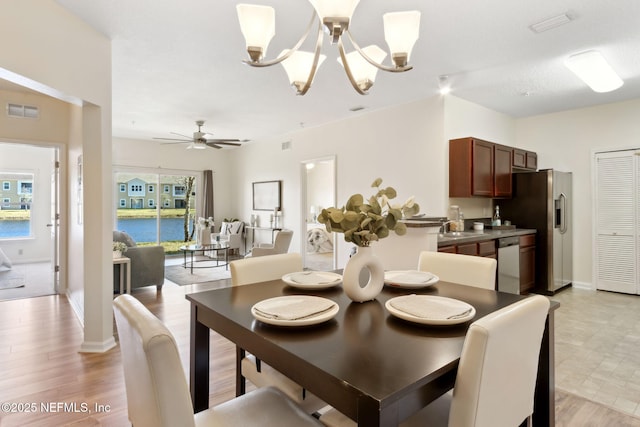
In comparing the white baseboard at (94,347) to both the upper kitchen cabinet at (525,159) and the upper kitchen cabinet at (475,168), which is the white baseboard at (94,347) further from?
the upper kitchen cabinet at (525,159)

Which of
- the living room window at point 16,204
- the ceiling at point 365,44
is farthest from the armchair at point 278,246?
the living room window at point 16,204

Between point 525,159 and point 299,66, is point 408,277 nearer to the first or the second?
point 299,66

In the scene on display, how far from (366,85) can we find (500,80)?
2.54 metres

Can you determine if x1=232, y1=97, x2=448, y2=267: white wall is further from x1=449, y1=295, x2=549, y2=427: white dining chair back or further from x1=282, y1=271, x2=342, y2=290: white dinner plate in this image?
x1=449, y1=295, x2=549, y2=427: white dining chair back

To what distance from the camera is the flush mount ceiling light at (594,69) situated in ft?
10.8

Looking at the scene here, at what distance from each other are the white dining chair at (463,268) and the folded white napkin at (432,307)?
0.63 m

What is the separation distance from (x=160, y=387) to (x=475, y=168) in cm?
438

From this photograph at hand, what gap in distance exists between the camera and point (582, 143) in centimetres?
511

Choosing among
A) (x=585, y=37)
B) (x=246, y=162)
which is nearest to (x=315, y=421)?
(x=585, y=37)

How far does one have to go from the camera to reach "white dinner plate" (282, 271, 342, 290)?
1.75 meters

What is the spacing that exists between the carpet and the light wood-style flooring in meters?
1.76

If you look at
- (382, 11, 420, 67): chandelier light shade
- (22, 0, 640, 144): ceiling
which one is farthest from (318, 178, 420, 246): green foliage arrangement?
(22, 0, 640, 144): ceiling

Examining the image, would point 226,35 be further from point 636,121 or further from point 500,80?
point 636,121

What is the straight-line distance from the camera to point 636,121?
15.3ft
